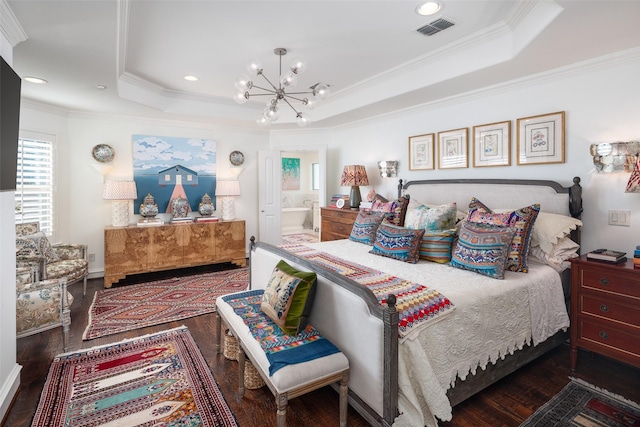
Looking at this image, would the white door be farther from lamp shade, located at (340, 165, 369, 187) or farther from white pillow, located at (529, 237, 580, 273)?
white pillow, located at (529, 237, 580, 273)

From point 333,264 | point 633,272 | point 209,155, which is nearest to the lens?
point 633,272

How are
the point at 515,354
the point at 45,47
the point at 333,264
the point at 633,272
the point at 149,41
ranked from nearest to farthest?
the point at 633,272
the point at 515,354
the point at 45,47
the point at 333,264
the point at 149,41

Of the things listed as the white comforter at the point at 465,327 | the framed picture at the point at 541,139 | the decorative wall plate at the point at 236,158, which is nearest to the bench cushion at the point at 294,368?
the white comforter at the point at 465,327

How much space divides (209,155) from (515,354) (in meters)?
4.97

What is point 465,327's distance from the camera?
1953 mm

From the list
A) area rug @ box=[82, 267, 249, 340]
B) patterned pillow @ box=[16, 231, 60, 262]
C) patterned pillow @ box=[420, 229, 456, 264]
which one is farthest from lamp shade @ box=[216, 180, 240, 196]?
patterned pillow @ box=[420, 229, 456, 264]

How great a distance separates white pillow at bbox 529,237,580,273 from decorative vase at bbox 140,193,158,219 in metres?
4.91

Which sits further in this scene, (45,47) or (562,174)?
(562,174)

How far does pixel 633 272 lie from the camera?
6.97 feet

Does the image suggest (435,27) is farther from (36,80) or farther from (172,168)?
(172,168)

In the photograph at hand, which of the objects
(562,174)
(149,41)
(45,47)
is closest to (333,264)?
(562,174)

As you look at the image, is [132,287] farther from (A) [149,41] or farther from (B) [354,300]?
(B) [354,300]

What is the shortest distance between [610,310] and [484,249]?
2.91 feet

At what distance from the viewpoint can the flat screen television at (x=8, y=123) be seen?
6.14 ft
